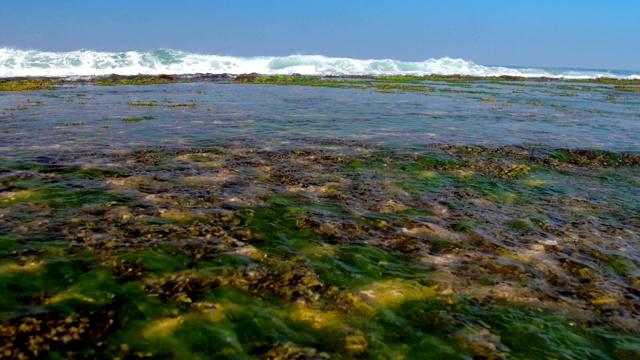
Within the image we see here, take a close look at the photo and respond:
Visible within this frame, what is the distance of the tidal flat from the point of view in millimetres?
4629

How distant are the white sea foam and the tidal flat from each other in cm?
5156

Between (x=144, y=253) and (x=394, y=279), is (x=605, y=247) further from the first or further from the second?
(x=144, y=253)

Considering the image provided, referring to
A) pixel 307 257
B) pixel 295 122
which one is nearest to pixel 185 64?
pixel 295 122

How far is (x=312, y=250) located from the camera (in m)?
6.67

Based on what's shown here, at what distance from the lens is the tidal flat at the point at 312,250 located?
4.63 m

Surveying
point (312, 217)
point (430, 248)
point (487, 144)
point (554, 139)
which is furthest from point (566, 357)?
point (554, 139)

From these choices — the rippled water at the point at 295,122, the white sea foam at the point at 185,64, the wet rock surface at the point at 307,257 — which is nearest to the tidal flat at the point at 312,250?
the wet rock surface at the point at 307,257

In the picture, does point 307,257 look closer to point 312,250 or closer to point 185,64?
point 312,250

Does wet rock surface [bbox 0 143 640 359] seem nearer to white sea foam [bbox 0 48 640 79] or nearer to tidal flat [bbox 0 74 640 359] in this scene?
tidal flat [bbox 0 74 640 359]

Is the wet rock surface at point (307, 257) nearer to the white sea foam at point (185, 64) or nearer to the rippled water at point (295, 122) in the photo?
the rippled water at point (295, 122)

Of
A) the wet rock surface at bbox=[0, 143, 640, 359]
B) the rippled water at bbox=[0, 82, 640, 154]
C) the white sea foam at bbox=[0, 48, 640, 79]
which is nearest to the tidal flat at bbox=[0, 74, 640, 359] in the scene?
the wet rock surface at bbox=[0, 143, 640, 359]

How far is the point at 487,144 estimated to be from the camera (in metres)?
15.7

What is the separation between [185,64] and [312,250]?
242ft

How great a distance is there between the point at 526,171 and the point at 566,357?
8.65 metres
